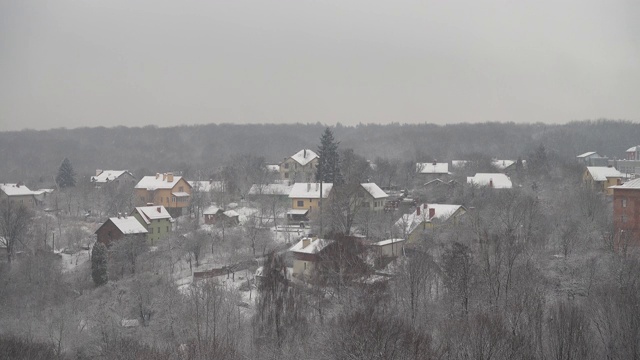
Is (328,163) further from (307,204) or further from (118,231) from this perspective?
(118,231)

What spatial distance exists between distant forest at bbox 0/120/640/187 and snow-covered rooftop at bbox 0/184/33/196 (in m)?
4.46

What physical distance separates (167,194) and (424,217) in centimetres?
1984

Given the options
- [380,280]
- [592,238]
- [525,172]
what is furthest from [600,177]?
[380,280]

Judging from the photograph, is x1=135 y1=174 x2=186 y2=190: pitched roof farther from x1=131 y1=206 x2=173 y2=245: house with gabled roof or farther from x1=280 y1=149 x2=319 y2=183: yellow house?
x1=280 y1=149 x2=319 y2=183: yellow house

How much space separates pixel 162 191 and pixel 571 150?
52229 mm

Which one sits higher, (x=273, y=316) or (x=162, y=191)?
(x=162, y=191)

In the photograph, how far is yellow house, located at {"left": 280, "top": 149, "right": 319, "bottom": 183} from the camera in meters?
49.0

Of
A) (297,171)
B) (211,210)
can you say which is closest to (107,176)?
(297,171)

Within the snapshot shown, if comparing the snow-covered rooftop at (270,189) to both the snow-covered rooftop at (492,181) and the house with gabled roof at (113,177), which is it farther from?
the snow-covered rooftop at (492,181)

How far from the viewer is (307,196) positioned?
36812 millimetres

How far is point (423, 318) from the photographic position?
16.1m

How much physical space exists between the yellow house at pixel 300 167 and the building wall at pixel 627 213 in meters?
27.2

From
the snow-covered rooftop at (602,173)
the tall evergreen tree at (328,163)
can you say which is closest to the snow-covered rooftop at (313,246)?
the tall evergreen tree at (328,163)

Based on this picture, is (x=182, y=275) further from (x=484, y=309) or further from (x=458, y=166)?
(x=458, y=166)
